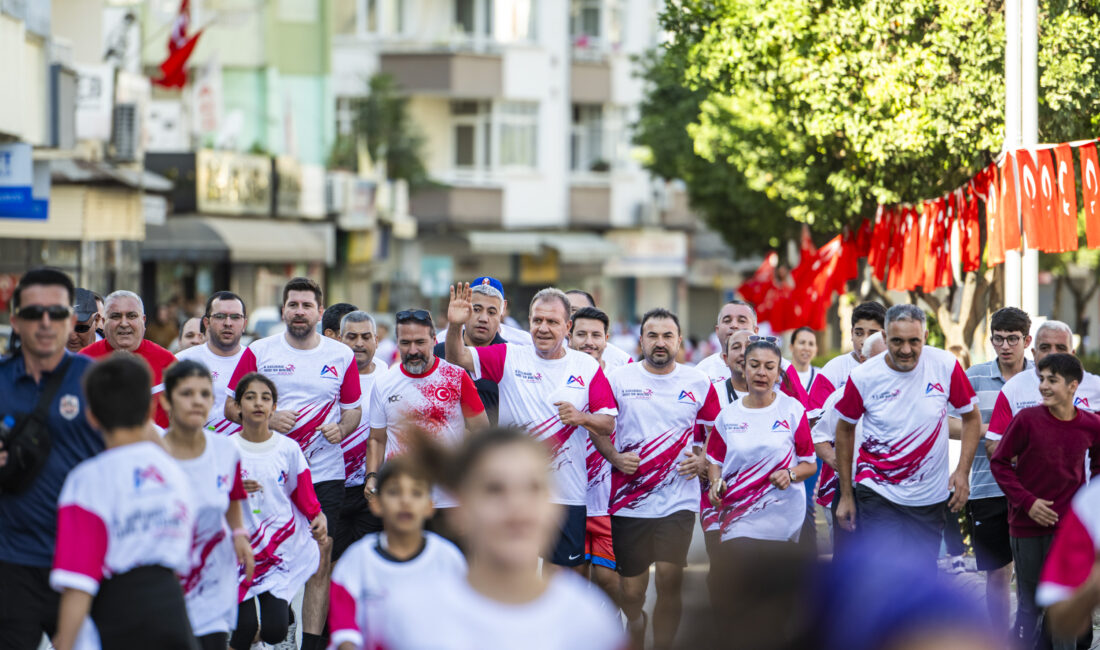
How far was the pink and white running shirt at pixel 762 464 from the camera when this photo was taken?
9.02 metres

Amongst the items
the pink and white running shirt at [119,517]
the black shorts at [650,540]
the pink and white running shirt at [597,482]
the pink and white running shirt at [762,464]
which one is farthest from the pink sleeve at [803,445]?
the pink and white running shirt at [119,517]

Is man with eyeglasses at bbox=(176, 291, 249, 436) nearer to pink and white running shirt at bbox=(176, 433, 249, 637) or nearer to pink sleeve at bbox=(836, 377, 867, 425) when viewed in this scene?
pink and white running shirt at bbox=(176, 433, 249, 637)

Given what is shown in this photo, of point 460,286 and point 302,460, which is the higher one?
point 460,286

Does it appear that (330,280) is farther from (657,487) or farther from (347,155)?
(657,487)

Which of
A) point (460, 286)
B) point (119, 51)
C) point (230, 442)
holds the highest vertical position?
point (119, 51)

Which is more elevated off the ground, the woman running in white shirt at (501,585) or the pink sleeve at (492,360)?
the pink sleeve at (492,360)

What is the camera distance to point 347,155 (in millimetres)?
42250

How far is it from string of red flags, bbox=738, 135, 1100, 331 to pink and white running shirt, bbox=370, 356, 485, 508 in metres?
5.54

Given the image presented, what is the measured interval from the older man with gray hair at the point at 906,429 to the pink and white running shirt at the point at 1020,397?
22 cm

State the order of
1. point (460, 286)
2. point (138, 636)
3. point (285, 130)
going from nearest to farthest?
point (138, 636) → point (460, 286) → point (285, 130)

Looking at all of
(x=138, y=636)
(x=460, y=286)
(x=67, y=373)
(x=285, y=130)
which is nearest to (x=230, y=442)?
(x=67, y=373)

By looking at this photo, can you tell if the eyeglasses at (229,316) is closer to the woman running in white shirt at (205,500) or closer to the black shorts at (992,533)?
the woman running in white shirt at (205,500)

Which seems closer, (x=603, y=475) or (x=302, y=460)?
(x=302, y=460)

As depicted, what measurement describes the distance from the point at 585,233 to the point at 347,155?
8359mm
